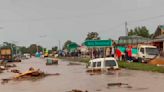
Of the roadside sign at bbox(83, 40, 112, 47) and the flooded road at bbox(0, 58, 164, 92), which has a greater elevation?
the roadside sign at bbox(83, 40, 112, 47)

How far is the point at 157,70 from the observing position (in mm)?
31922

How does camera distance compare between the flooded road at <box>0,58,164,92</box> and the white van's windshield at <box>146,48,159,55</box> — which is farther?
the white van's windshield at <box>146,48,159,55</box>

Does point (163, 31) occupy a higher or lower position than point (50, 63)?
higher

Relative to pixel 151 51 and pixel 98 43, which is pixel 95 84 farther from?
pixel 151 51

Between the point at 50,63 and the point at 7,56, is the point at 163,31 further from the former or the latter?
the point at 7,56

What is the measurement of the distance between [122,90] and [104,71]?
1434cm

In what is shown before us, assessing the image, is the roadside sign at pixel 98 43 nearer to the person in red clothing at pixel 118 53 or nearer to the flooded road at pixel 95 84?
the flooded road at pixel 95 84

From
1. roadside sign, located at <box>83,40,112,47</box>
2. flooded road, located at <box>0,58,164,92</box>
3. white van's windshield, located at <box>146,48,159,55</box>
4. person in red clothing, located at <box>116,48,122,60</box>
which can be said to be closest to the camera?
flooded road, located at <box>0,58,164,92</box>

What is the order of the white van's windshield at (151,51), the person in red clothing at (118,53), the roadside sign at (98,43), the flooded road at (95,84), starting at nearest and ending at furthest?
the flooded road at (95,84) < the roadside sign at (98,43) < the white van's windshield at (151,51) < the person in red clothing at (118,53)

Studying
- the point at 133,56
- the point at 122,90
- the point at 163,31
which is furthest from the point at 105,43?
the point at 163,31

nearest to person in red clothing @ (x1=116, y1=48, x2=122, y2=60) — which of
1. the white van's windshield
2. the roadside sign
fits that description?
the white van's windshield

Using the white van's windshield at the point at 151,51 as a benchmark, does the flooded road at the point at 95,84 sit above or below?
below

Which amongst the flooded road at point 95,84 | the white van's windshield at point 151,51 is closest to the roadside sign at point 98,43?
the flooded road at point 95,84

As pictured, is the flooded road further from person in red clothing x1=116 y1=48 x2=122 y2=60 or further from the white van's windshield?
person in red clothing x1=116 y1=48 x2=122 y2=60
